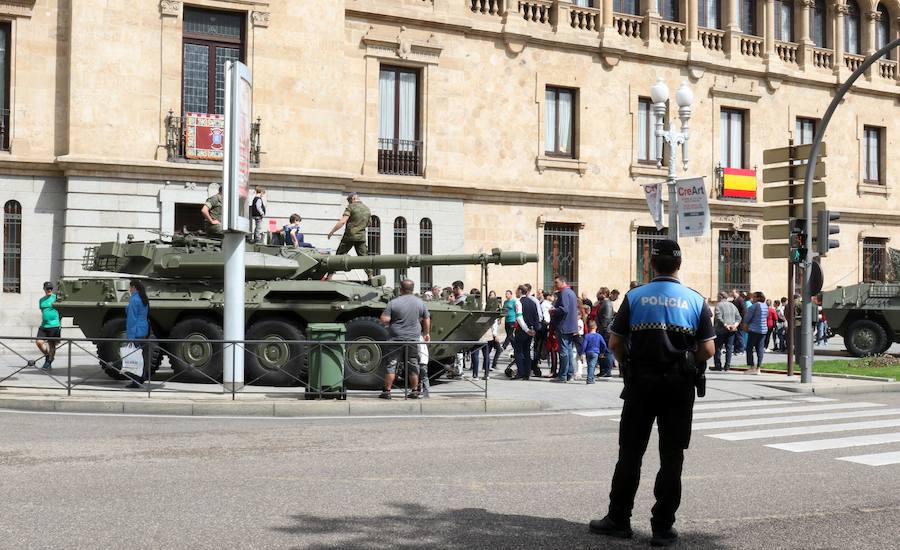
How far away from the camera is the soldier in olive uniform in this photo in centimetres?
1665

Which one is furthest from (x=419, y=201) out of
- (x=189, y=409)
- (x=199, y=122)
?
(x=189, y=409)

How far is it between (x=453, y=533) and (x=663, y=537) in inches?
48.8

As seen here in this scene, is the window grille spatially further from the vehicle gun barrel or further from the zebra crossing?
the zebra crossing

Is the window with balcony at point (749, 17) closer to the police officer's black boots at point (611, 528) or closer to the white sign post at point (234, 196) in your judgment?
the white sign post at point (234, 196)

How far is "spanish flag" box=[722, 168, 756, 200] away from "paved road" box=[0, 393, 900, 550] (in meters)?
19.6

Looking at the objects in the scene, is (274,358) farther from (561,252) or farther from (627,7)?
(627,7)

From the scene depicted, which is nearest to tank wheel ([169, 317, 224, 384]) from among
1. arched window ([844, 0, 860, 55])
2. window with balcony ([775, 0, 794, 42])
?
window with balcony ([775, 0, 794, 42])

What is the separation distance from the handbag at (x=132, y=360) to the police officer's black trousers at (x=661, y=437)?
8.97 meters

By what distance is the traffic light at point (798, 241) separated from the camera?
16.8m

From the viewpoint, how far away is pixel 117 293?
53.1 ft

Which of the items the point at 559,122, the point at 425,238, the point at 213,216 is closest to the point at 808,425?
the point at 213,216

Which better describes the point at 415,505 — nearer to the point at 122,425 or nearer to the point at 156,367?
the point at 122,425

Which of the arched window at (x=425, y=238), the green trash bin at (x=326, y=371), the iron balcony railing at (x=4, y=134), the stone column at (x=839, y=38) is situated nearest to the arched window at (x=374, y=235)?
the arched window at (x=425, y=238)

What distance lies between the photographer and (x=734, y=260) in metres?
31.2
